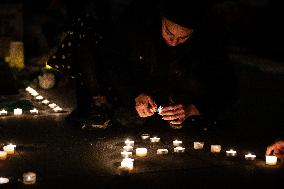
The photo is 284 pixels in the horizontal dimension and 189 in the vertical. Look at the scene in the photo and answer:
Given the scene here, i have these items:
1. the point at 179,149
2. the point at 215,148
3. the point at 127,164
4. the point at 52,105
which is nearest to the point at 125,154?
the point at 127,164

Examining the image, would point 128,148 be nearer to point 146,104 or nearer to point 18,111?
point 146,104

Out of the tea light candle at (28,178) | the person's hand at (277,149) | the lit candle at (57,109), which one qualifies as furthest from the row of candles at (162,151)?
the lit candle at (57,109)

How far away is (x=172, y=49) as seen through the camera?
539 cm

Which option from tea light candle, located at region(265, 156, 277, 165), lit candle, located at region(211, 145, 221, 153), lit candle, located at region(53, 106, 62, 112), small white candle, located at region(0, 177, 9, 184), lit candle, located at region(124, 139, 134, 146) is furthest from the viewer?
lit candle, located at region(53, 106, 62, 112)

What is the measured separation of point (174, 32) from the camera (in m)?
4.98

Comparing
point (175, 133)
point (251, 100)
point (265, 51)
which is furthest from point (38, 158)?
point (265, 51)

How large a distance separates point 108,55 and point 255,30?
796 centimetres

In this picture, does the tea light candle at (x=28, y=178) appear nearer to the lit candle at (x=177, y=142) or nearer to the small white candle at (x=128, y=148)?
the small white candle at (x=128, y=148)

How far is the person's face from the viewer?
4.93 metres

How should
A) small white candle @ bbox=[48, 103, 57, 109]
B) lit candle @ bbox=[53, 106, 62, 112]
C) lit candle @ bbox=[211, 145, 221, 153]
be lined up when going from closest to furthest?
lit candle @ bbox=[211, 145, 221, 153]
lit candle @ bbox=[53, 106, 62, 112]
small white candle @ bbox=[48, 103, 57, 109]

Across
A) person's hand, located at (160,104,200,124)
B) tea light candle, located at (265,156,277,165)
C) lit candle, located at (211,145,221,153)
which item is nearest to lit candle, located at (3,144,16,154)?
person's hand, located at (160,104,200,124)

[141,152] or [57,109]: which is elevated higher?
[57,109]

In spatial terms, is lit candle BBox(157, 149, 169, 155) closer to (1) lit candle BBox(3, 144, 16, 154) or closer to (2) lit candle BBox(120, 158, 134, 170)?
(2) lit candle BBox(120, 158, 134, 170)

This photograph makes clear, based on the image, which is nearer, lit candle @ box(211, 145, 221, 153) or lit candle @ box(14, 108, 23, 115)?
lit candle @ box(211, 145, 221, 153)
